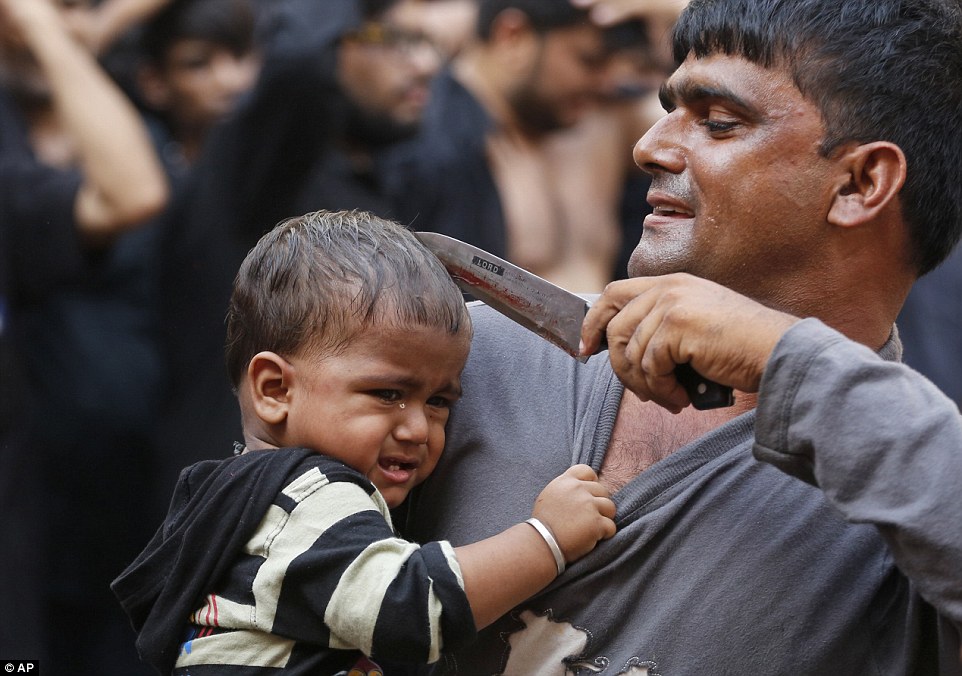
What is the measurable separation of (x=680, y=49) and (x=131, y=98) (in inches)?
153

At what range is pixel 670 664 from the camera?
2.05m

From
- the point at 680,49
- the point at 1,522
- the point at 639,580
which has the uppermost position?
the point at 680,49

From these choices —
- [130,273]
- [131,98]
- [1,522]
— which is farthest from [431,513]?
[131,98]

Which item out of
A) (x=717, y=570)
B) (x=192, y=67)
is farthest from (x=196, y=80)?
(x=717, y=570)

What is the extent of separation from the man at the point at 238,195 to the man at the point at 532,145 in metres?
0.53

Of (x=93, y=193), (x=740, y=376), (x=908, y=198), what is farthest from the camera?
(x=93, y=193)

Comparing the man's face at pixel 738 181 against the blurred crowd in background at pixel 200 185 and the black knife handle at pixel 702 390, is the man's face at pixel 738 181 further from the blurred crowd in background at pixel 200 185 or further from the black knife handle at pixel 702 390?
the blurred crowd in background at pixel 200 185

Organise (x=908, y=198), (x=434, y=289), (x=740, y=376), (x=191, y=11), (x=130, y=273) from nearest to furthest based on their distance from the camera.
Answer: (x=740, y=376) → (x=434, y=289) → (x=908, y=198) → (x=130, y=273) → (x=191, y=11)

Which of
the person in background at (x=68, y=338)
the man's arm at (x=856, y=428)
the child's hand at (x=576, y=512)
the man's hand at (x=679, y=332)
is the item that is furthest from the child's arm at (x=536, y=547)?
the person in background at (x=68, y=338)

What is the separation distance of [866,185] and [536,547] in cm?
97

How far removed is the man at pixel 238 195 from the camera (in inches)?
201

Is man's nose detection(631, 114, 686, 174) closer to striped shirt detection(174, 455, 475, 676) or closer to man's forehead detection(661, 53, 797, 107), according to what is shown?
man's forehead detection(661, 53, 797, 107)

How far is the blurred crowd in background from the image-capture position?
4863mm

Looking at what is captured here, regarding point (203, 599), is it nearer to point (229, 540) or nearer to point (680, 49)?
point (229, 540)
